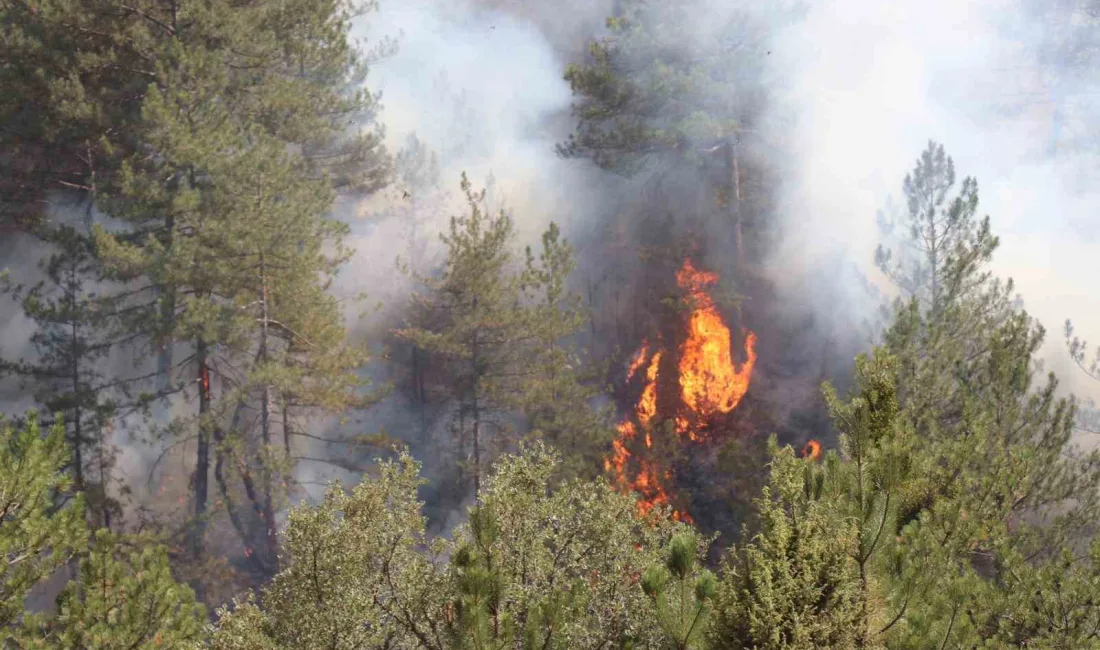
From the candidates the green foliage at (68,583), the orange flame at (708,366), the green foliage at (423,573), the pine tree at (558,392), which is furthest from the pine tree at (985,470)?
the orange flame at (708,366)

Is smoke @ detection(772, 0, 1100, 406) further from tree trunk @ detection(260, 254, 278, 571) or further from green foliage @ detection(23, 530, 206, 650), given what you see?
green foliage @ detection(23, 530, 206, 650)

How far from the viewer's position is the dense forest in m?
9.29

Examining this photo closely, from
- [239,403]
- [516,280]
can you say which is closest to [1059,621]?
[516,280]

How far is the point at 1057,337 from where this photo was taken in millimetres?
24484

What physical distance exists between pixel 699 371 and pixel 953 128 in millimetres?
12038

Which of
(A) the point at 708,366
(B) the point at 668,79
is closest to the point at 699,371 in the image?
(A) the point at 708,366

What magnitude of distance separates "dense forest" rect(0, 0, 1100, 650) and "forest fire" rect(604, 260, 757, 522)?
10 cm

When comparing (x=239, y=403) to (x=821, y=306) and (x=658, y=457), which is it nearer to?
(x=658, y=457)

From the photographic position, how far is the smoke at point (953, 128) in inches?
1069

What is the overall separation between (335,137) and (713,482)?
15.6 metres

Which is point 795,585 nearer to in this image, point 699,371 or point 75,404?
point 75,404

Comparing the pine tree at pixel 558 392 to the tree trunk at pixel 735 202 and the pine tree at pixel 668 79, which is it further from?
the tree trunk at pixel 735 202

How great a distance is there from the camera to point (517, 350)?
2458 centimetres

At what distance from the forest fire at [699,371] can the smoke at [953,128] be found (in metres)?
2.95
